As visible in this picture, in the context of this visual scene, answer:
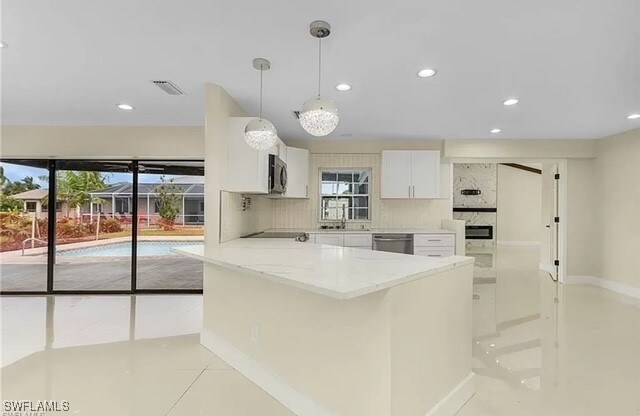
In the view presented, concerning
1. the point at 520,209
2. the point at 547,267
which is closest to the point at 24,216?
the point at 547,267

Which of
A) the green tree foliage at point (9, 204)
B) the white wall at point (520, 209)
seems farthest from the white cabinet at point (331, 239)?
the white wall at point (520, 209)

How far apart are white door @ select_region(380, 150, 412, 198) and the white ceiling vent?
132 inches

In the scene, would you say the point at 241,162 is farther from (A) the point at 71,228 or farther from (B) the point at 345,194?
(A) the point at 71,228

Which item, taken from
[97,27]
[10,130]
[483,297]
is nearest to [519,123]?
[483,297]

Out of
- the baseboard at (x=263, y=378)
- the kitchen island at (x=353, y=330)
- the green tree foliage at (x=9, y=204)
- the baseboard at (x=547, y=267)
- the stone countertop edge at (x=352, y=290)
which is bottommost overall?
the baseboard at (x=263, y=378)

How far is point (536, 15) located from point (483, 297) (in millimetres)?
3895

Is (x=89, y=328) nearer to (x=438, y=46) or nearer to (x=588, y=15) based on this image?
(x=438, y=46)

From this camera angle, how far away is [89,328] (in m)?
3.55

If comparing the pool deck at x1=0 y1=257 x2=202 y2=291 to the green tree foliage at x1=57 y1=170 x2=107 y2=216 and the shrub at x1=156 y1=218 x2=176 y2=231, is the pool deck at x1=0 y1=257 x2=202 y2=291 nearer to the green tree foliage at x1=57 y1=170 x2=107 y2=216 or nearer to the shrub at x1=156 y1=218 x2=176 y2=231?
the shrub at x1=156 y1=218 x2=176 y2=231

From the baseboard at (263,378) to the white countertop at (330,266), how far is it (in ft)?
2.72

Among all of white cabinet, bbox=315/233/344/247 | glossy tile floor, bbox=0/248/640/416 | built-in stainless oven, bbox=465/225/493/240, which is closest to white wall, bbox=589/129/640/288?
glossy tile floor, bbox=0/248/640/416

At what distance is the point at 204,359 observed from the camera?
2809 millimetres

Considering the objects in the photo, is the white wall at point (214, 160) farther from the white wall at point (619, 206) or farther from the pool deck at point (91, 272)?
the white wall at point (619, 206)

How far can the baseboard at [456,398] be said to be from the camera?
1983 mm
